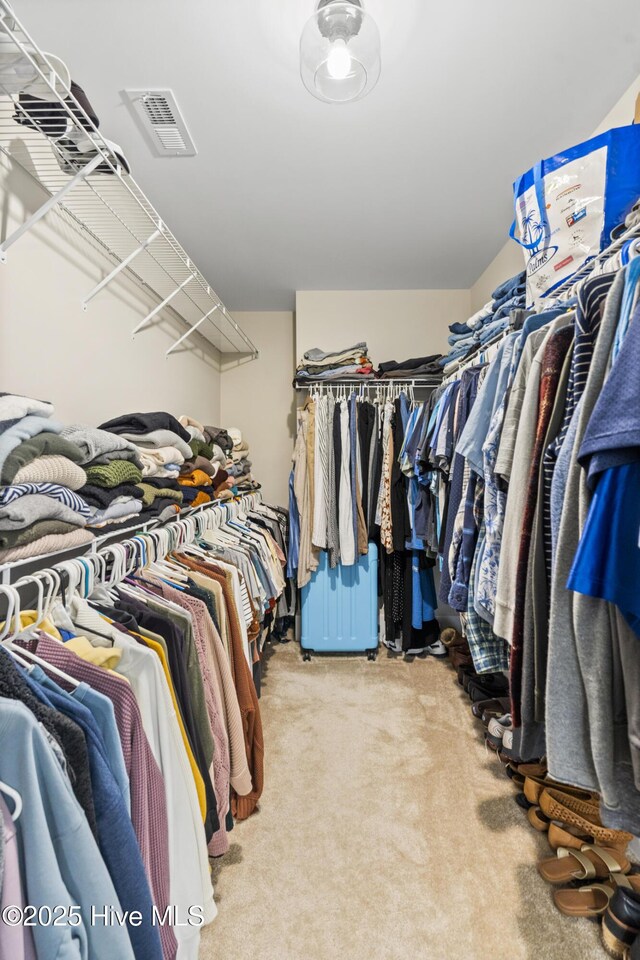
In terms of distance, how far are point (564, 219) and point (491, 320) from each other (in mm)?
922

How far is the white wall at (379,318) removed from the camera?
133 inches

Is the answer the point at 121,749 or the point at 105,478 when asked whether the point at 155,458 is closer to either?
the point at 105,478

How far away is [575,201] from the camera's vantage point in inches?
46.8

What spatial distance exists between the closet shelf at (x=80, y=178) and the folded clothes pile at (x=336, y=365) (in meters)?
0.82

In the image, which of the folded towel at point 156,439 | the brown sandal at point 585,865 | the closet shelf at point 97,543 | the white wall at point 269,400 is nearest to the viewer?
the closet shelf at point 97,543

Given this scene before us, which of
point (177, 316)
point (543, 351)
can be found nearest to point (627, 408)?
point (543, 351)

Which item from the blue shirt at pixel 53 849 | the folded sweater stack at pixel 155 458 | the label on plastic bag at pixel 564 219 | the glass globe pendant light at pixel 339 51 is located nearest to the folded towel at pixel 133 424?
the folded sweater stack at pixel 155 458

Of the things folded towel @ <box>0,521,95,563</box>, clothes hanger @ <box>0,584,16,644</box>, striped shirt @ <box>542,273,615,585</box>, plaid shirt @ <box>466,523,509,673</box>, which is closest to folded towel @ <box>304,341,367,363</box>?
plaid shirt @ <box>466,523,509,673</box>

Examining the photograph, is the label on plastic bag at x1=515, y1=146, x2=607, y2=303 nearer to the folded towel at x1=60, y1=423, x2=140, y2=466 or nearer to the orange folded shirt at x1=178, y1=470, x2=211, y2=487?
the folded towel at x1=60, y1=423, x2=140, y2=466

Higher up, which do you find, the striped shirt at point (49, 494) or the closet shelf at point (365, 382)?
the closet shelf at point (365, 382)

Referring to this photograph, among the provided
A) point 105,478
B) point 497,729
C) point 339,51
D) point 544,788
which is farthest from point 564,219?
point 497,729

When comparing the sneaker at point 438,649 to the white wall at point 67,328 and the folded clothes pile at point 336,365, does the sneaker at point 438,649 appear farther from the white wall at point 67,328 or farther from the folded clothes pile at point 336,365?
the white wall at point 67,328

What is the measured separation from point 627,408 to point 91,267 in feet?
6.65

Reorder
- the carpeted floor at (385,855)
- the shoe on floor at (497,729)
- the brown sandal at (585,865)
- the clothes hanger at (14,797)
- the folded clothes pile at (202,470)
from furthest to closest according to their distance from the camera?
the folded clothes pile at (202,470), the shoe on floor at (497,729), the brown sandal at (585,865), the carpeted floor at (385,855), the clothes hanger at (14,797)
